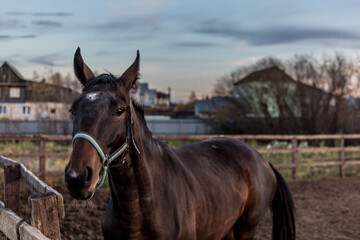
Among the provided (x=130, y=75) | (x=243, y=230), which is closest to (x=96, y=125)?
(x=130, y=75)

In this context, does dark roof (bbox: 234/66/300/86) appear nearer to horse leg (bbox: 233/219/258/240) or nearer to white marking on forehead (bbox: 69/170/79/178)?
horse leg (bbox: 233/219/258/240)

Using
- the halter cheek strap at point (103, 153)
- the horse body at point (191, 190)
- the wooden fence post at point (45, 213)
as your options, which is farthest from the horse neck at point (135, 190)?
the wooden fence post at point (45, 213)

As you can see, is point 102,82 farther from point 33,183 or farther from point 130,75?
point 33,183

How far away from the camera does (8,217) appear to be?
2.50 meters

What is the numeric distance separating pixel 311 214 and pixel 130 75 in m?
6.10

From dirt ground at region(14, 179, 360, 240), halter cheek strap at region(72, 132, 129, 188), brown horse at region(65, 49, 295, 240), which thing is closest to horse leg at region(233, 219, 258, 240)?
brown horse at region(65, 49, 295, 240)

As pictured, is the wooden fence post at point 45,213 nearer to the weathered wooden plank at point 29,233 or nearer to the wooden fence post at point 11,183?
the weathered wooden plank at point 29,233

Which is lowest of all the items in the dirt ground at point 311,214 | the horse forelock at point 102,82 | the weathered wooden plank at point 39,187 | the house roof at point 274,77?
the dirt ground at point 311,214

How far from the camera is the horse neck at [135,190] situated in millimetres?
2480

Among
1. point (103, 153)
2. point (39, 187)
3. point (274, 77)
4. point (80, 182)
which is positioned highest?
point (274, 77)

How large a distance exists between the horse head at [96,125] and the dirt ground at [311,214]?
89.8 inches

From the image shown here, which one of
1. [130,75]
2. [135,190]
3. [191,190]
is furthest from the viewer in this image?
[191,190]

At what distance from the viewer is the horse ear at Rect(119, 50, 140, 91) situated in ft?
7.80

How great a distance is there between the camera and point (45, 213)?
7.22ft
